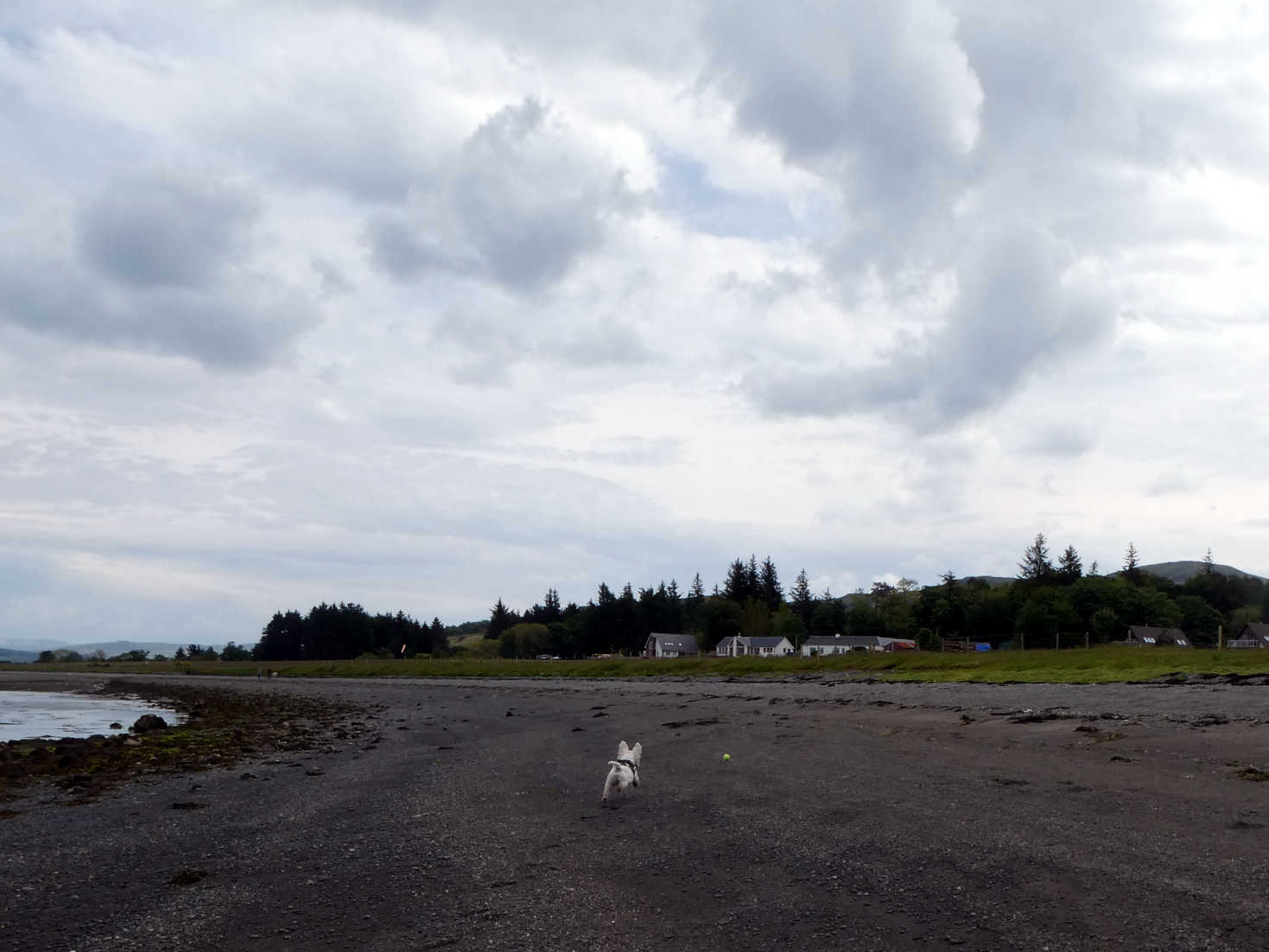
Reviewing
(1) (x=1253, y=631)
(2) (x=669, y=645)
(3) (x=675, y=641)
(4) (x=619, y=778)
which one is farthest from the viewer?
(3) (x=675, y=641)

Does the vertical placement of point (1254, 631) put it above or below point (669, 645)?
above

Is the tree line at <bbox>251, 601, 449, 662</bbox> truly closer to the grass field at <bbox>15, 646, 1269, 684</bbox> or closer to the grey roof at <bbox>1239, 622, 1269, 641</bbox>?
the grass field at <bbox>15, 646, 1269, 684</bbox>

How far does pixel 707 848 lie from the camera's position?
32.9 ft

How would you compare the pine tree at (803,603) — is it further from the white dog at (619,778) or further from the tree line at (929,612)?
the white dog at (619,778)

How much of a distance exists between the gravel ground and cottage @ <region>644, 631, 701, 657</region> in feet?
407

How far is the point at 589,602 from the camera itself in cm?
15950

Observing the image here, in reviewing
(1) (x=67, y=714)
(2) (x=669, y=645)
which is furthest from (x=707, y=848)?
(2) (x=669, y=645)

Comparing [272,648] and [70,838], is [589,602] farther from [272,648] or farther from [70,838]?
[70,838]

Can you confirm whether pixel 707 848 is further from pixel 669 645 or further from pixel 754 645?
pixel 669 645

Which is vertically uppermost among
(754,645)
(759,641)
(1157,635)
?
(1157,635)

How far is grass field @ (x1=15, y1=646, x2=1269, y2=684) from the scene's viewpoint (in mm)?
33312

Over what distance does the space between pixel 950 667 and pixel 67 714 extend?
43.6 metres

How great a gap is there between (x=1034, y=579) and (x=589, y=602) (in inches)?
2891

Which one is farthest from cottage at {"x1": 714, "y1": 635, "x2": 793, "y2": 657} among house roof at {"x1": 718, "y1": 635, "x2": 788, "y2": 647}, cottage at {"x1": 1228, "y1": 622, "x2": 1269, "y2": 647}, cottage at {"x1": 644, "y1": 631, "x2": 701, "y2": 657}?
cottage at {"x1": 1228, "y1": 622, "x2": 1269, "y2": 647}
